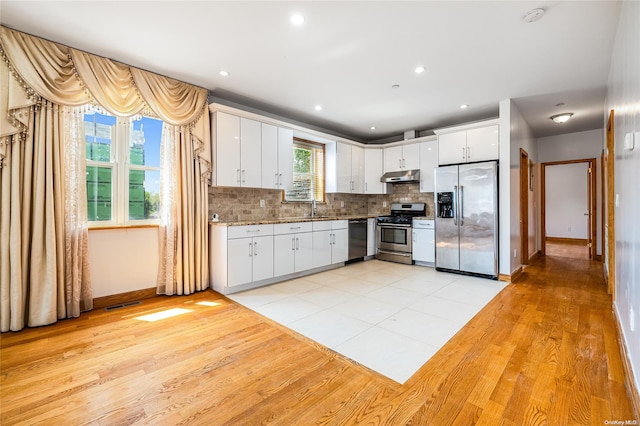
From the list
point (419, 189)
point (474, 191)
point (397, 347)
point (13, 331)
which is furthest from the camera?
point (419, 189)

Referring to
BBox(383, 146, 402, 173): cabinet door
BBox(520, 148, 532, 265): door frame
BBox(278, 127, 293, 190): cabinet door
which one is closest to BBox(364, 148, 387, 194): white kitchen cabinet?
BBox(383, 146, 402, 173): cabinet door

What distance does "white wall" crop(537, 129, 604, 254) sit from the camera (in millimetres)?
5805

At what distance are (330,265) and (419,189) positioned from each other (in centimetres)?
239

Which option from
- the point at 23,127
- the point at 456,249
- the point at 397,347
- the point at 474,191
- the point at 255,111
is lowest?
the point at 397,347

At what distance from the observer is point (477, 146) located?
176 inches

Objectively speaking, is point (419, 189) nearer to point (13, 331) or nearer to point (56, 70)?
point (56, 70)

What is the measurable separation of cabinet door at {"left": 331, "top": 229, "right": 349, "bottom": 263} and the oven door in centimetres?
89

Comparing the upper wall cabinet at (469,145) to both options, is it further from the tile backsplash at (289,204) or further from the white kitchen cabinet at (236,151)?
the white kitchen cabinet at (236,151)

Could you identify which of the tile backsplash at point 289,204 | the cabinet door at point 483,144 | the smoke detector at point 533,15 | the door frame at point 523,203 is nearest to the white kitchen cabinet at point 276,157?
the tile backsplash at point 289,204

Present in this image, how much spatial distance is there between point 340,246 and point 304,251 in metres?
0.86

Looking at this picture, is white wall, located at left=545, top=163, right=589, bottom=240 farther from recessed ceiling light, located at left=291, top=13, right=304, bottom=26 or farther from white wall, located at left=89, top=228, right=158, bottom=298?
white wall, located at left=89, top=228, right=158, bottom=298

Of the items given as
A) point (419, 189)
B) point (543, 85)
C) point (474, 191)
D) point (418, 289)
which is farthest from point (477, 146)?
point (418, 289)

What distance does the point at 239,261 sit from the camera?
3.66m

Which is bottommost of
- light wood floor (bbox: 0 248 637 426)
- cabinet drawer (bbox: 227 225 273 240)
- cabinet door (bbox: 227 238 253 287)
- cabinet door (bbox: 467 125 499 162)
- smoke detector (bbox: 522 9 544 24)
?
light wood floor (bbox: 0 248 637 426)
